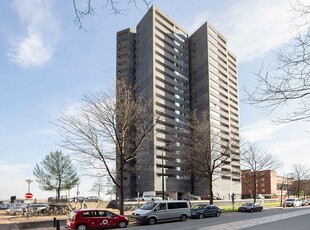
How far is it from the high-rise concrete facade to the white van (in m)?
54.3

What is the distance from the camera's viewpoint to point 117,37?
377ft

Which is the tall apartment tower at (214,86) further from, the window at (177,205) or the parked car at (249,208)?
the window at (177,205)

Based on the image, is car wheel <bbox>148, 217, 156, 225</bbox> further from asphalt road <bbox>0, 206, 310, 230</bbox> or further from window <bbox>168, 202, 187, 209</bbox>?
window <bbox>168, 202, 187, 209</bbox>

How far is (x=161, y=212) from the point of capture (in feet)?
88.3

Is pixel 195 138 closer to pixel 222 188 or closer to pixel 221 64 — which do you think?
pixel 222 188

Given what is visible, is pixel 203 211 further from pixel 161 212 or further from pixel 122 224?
pixel 122 224

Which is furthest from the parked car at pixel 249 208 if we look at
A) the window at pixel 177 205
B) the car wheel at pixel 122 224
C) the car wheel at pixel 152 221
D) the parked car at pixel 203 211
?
the car wheel at pixel 122 224

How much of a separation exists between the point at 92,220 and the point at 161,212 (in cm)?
654

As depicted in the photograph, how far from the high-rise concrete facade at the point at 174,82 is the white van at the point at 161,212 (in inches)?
2137

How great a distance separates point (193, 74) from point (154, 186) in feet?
140

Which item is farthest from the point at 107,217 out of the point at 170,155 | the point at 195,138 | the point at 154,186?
the point at 170,155

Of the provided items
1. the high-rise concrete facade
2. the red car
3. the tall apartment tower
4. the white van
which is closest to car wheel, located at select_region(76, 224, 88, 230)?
the red car

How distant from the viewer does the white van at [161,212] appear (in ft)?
84.9

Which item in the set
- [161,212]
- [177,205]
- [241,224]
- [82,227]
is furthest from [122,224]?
[241,224]
